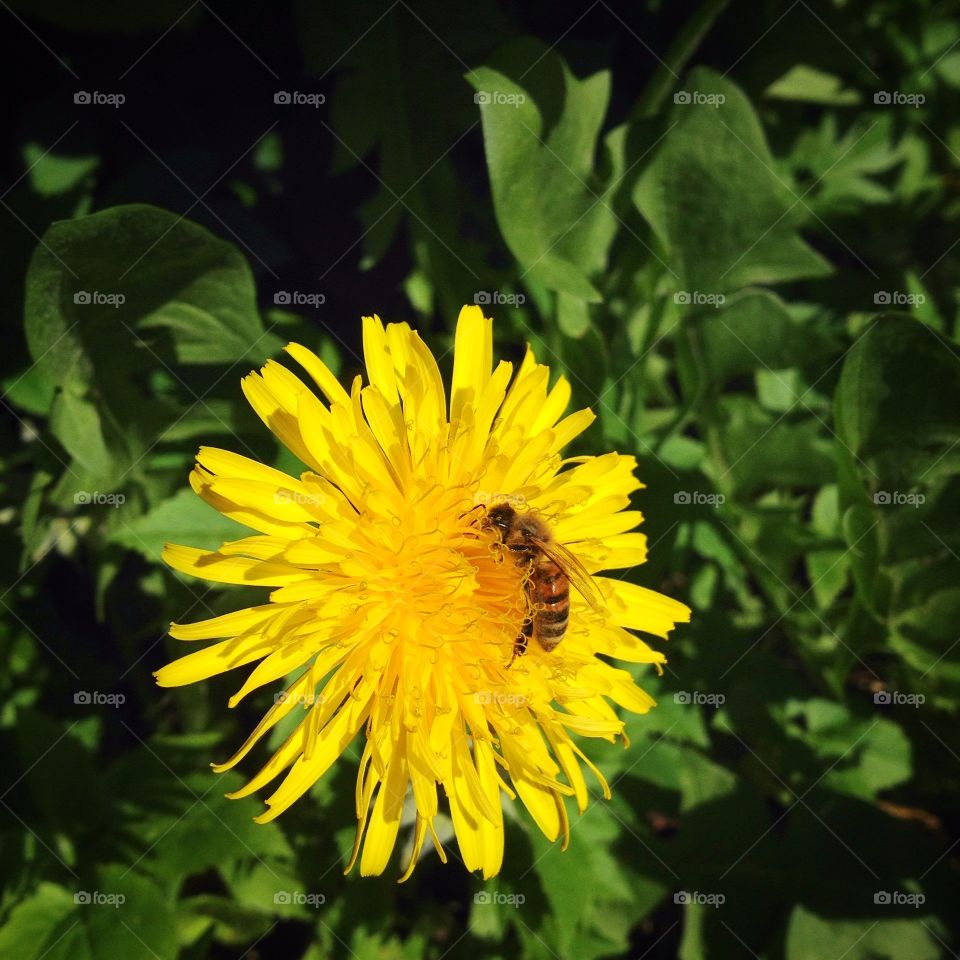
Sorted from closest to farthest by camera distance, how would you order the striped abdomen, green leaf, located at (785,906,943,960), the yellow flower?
the yellow flower
the striped abdomen
green leaf, located at (785,906,943,960)

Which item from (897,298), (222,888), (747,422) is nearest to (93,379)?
(222,888)

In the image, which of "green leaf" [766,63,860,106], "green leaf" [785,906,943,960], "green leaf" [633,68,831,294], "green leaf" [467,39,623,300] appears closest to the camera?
"green leaf" [467,39,623,300]

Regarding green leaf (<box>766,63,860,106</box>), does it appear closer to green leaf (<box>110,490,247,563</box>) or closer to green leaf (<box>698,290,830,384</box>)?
green leaf (<box>698,290,830,384</box>)

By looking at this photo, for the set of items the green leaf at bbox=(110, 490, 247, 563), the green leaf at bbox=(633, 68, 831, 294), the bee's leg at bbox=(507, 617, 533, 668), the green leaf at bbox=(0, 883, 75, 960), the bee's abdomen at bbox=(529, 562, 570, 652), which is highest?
the green leaf at bbox=(633, 68, 831, 294)

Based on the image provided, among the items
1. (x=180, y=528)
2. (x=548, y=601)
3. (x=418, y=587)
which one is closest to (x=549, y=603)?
(x=548, y=601)

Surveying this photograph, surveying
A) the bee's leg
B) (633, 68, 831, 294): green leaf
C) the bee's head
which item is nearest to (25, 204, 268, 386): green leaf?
the bee's head

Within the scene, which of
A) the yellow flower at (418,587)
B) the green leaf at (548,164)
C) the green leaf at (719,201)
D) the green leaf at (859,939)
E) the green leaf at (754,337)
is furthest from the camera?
the green leaf at (859,939)

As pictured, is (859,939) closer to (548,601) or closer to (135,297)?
(548,601)

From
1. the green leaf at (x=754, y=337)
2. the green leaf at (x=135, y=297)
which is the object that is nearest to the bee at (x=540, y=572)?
the green leaf at (x=135, y=297)

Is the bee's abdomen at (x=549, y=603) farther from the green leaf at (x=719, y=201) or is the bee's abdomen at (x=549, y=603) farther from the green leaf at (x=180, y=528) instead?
the green leaf at (x=719, y=201)
